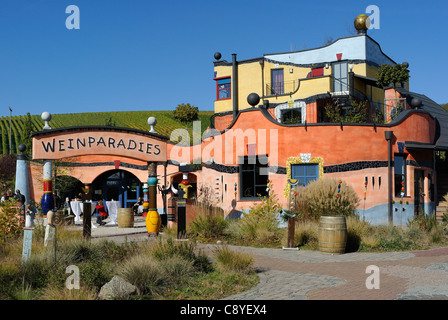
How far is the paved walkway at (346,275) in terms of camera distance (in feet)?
23.7

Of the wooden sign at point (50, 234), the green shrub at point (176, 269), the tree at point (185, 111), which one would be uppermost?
the tree at point (185, 111)

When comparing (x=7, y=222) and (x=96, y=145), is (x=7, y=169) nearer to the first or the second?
(x=96, y=145)

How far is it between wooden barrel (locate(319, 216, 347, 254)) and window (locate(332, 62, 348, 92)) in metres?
15.7

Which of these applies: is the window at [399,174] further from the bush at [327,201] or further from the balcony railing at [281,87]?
the balcony railing at [281,87]

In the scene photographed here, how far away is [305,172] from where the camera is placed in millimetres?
17000

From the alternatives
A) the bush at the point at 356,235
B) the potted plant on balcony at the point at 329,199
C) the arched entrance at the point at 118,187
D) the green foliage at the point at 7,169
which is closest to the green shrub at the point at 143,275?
the bush at the point at 356,235

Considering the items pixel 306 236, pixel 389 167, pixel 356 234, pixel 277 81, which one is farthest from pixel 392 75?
pixel 306 236

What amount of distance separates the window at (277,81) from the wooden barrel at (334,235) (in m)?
19.3

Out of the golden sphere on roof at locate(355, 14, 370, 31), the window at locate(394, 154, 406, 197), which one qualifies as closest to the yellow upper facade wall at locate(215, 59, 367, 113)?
the golden sphere on roof at locate(355, 14, 370, 31)

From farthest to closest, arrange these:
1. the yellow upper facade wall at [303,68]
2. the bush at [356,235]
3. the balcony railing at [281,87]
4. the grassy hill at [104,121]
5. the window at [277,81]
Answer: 1. the grassy hill at [104,121]
2. the window at [277,81]
3. the balcony railing at [281,87]
4. the yellow upper facade wall at [303,68]
5. the bush at [356,235]

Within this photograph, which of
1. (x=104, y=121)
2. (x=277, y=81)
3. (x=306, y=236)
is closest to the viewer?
(x=306, y=236)

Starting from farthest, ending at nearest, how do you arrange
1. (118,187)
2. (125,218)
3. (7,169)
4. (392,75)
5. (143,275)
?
(7,169)
(118,187)
(392,75)
(125,218)
(143,275)

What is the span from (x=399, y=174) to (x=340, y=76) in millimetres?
10821

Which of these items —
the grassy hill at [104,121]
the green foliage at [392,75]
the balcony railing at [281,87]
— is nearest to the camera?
the green foliage at [392,75]
